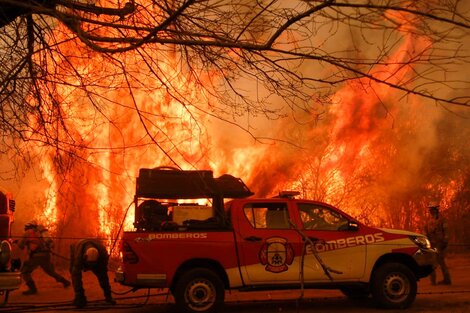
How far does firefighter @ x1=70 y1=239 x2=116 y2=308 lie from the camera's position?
888 centimetres

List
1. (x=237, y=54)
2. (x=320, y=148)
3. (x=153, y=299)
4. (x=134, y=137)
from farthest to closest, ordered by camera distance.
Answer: (x=320, y=148), (x=134, y=137), (x=153, y=299), (x=237, y=54)

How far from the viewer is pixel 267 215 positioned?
26.5 feet

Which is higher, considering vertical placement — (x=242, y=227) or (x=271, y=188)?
(x=271, y=188)

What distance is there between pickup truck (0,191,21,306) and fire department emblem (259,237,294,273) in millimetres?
3393

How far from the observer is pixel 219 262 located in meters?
7.66

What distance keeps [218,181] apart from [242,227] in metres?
1.50

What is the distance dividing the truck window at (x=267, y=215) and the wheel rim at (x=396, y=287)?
1.71m

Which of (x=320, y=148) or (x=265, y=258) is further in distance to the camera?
(x=320, y=148)

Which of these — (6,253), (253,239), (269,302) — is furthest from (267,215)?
(6,253)

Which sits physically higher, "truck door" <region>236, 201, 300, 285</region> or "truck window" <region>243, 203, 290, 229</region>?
"truck window" <region>243, 203, 290, 229</region>

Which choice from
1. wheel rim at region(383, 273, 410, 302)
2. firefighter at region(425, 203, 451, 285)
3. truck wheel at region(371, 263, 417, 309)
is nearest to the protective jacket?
truck wheel at region(371, 263, 417, 309)

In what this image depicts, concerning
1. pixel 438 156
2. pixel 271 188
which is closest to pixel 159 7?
pixel 271 188

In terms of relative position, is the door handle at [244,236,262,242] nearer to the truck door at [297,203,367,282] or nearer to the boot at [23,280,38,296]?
the truck door at [297,203,367,282]

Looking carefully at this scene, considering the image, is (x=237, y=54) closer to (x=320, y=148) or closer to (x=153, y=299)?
(x=153, y=299)
